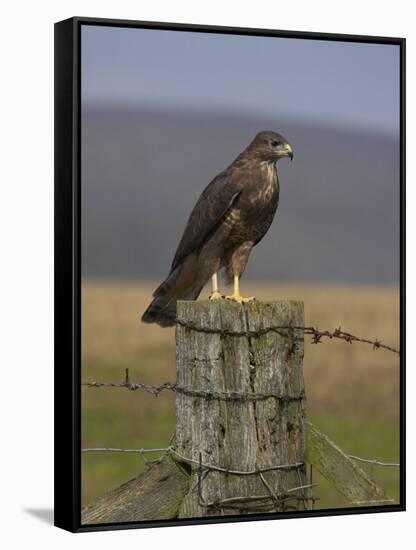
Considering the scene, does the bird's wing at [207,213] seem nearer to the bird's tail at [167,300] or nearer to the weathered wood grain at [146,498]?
the bird's tail at [167,300]

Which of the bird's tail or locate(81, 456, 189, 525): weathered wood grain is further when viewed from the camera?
the bird's tail

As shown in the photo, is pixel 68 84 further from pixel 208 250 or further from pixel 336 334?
pixel 336 334

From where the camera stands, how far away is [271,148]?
8.51 m

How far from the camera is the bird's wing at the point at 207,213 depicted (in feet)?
27.6

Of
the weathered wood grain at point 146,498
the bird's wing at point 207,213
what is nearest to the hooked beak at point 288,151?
the bird's wing at point 207,213

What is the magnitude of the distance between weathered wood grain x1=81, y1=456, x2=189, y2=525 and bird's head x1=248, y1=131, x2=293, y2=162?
85.9 inches

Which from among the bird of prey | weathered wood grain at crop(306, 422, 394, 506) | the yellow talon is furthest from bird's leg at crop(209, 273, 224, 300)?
weathered wood grain at crop(306, 422, 394, 506)

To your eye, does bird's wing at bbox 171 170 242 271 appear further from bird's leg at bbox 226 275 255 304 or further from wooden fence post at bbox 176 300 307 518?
wooden fence post at bbox 176 300 307 518

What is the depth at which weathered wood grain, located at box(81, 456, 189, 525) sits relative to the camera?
24.3ft

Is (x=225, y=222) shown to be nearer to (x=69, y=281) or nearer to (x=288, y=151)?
(x=288, y=151)

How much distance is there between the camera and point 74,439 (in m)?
7.43

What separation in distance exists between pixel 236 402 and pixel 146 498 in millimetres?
752

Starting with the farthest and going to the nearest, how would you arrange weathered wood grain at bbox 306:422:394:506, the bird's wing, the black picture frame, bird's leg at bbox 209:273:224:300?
the bird's wing → bird's leg at bbox 209:273:224:300 → weathered wood grain at bbox 306:422:394:506 → the black picture frame

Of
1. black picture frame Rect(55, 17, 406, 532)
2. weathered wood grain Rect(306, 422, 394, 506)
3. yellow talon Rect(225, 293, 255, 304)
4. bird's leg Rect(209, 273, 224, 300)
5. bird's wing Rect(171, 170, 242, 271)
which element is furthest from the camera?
bird's wing Rect(171, 170, 242, 271)
